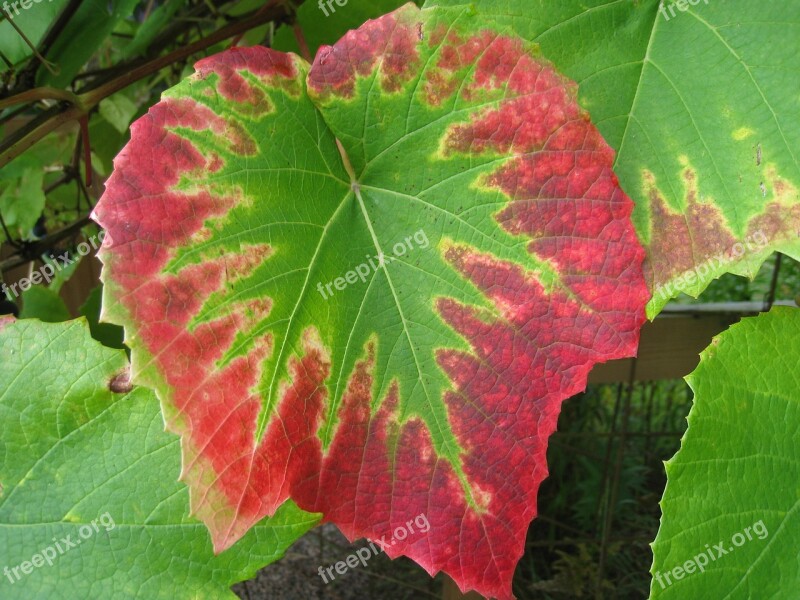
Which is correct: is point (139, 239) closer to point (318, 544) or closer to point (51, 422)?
point (51, 422)

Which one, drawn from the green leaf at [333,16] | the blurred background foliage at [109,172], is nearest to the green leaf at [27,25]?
the blurred background foliage at [109,172]

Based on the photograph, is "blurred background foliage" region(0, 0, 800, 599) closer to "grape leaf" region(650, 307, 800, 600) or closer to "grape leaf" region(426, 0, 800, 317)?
"grape leaf" region(426, 0, 800, 317)

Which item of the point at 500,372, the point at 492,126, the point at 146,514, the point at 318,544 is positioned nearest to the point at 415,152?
the point at 492,126

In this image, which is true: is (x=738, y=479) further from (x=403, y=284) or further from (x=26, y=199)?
(x=26, y=199)

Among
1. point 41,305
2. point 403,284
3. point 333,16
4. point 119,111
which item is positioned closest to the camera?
point 403,284

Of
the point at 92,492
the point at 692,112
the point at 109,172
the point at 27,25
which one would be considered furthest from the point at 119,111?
the point at 692,112

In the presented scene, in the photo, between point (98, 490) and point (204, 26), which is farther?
point (204, 26)
